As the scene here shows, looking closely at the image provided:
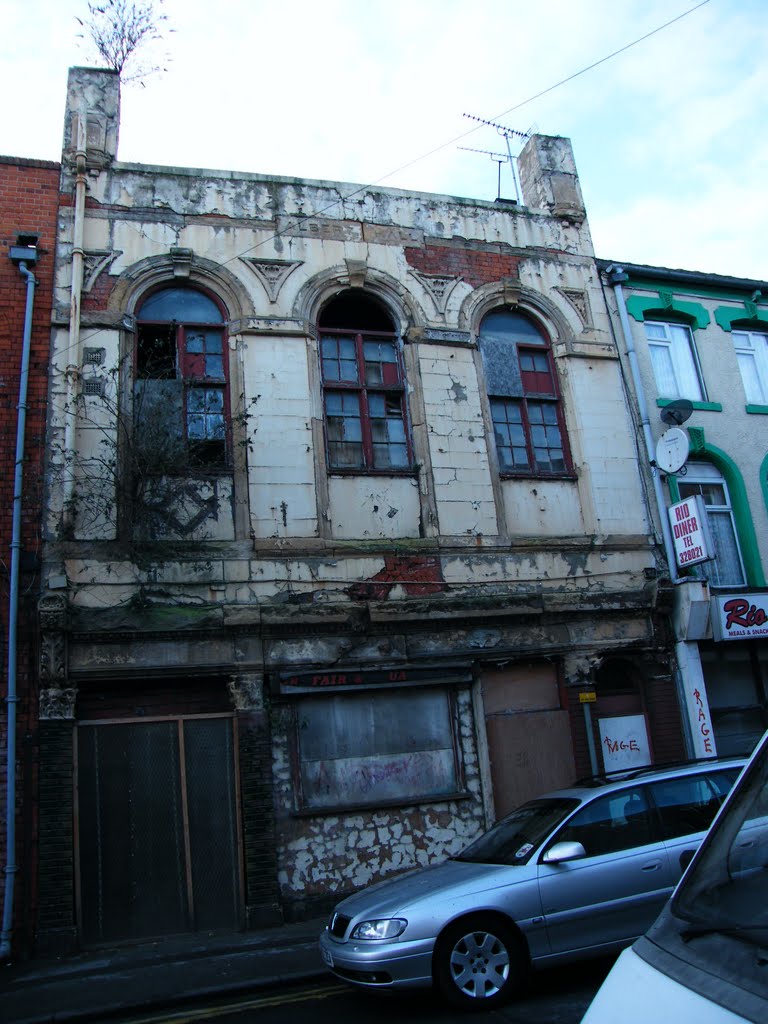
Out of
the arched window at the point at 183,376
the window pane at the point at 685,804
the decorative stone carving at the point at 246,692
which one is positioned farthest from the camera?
the arched window at the point at 183,376

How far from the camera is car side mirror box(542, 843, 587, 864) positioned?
6.00 m

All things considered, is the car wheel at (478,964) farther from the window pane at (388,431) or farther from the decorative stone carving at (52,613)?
the window pane at (388,431)

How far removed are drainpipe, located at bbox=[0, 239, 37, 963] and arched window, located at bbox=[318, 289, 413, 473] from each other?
401cm

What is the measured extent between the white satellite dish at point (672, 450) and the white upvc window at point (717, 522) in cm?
94

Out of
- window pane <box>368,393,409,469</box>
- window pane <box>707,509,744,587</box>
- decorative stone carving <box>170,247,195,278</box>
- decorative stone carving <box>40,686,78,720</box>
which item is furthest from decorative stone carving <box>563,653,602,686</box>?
decorative stone carving <box>170,247,195,278</box>

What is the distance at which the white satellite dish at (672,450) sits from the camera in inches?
476

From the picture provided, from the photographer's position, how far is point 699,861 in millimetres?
3057

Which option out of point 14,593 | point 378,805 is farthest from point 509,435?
point 14,593

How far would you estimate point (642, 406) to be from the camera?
513 inches

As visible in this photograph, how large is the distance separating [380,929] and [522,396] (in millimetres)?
8720

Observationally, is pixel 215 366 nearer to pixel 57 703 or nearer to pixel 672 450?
pixel 57 703

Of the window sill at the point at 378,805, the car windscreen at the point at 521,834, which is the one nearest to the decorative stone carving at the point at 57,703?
the window sill at the point at 378,805

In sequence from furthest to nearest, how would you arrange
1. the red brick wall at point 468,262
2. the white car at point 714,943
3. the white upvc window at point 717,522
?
the white upvc window at point 717,522, the red brick wall at point 468,262, the white car at point 714,943

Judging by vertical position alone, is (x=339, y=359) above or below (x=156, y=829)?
above
